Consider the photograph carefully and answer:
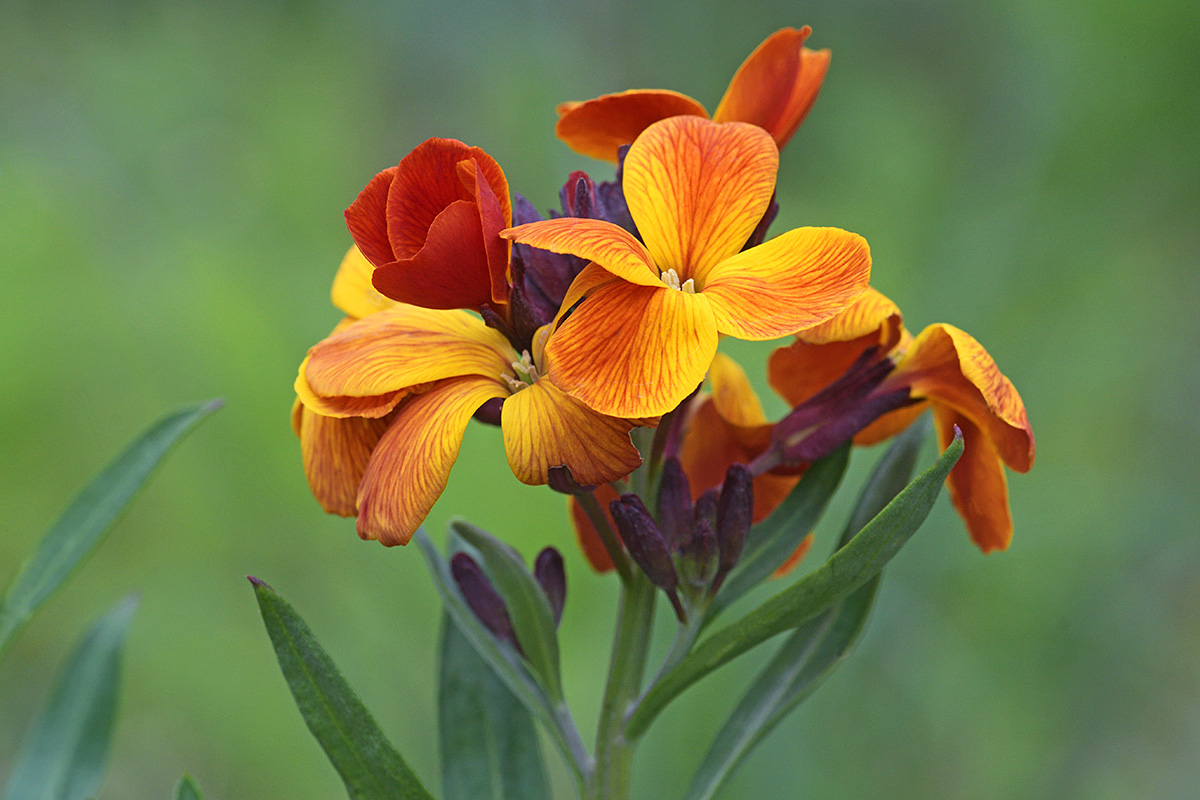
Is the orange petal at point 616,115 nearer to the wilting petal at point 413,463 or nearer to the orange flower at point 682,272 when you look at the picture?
the orange flower at point 682,272

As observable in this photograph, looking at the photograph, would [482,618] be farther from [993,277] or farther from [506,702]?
[993,277]

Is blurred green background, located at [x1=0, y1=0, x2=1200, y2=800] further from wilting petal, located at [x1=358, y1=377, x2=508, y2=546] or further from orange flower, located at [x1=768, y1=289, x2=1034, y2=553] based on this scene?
wilting petal, located at [x1=358, y1=377, x2=508, y2=546]

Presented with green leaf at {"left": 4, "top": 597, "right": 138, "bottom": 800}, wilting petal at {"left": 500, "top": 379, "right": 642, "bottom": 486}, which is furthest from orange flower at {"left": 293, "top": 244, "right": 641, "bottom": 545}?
green leaf at {"left": 4, "top": 597, "right": 138, "bottom": 800}

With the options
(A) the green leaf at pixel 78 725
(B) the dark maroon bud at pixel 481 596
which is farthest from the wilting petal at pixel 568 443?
(A) the green leaf at pixel 78 725

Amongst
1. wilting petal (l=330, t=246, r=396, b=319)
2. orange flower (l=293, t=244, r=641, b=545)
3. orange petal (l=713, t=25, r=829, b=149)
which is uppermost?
orange petal (l=713, t=25, r=829, b=149)

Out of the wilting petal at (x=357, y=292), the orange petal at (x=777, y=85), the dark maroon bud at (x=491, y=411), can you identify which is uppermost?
the orange petal at (x=777, y=85)

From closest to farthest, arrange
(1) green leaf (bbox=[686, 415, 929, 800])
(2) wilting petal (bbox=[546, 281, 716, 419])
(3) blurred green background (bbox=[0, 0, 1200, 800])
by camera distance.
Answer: (2) wilting petal (bbox=[546, 281, 716, 419])
(1) green leaf (bbox=[686, 415, 929, 800])
(3) blurred green background (bbox=[0, 0, 1200, 800])

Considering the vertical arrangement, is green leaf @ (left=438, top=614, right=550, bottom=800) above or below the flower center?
below
